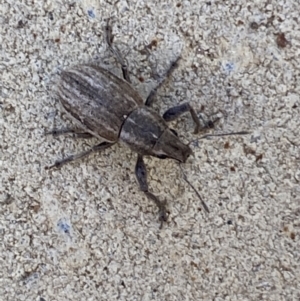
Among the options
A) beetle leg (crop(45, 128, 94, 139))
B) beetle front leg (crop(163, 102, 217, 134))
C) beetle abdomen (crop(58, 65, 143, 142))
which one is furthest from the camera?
beetle leg (crop(45, 128, 94, 139))

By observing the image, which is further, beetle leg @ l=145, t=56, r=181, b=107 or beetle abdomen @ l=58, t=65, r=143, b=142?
beetle leg @ l=145, t=56, r=181, b=107

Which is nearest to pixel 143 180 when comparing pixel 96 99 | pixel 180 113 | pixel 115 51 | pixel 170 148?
pixel 170 148

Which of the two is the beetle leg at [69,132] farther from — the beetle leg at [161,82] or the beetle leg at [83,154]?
the beetle leg at [161,82]

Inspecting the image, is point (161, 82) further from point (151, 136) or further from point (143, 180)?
point (143, 180)

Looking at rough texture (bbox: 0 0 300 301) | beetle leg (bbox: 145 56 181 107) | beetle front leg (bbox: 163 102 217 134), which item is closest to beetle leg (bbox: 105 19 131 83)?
rough texture (bbox: 0 0 300 301)

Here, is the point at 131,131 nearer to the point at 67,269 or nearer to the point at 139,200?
the point at 139,200

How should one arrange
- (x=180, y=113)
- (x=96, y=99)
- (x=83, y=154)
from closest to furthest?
(x=96, y=99)
(x=180, y=113)
(x=83, y=154)

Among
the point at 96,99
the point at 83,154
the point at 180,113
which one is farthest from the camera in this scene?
the point at 83,154

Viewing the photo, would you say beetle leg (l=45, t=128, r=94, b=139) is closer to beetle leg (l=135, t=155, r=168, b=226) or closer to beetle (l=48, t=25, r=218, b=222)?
beetle (l=48, t=25, r=218, b=222)
